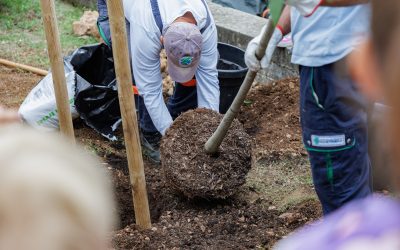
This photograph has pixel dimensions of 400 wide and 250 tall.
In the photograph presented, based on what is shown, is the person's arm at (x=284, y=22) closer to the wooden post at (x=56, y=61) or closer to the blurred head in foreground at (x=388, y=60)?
the wooden post at (x=56, y=61)

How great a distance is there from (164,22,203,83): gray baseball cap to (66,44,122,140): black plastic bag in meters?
0.82

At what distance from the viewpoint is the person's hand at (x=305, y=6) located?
291 cm

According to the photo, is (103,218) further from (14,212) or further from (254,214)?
(254,214)

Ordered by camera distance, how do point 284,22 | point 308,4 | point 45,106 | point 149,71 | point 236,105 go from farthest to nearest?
1. point 45,106
2. point 149,71
3. point 236,105
4. point 284,22
5. point 308,4

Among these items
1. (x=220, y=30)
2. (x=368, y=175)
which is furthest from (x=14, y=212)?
(x=220, y=30)

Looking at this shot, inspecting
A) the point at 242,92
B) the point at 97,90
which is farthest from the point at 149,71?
the point at 242,92

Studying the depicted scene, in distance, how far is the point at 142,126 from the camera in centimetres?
521

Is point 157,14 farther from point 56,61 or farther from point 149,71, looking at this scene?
point 56,61

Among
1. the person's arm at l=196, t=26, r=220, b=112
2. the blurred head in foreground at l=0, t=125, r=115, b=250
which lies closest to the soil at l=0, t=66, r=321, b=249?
the person's arm at l=196, t=26, r=220, b=112

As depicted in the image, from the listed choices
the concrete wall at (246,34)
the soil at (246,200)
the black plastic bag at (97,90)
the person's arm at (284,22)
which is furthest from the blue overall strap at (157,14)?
the concrete wall at (246,34)

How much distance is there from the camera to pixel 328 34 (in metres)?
3.00

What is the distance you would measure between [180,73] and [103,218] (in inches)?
144

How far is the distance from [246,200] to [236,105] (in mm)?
770

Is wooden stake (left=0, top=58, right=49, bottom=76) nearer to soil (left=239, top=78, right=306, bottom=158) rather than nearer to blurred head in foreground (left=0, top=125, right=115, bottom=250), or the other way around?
soil (left=239, top=78, right=306, bottom=158)
